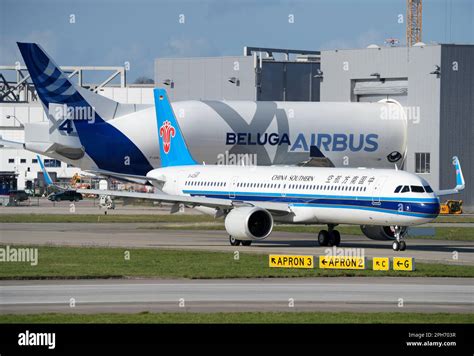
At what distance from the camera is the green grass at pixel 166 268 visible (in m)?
33.8

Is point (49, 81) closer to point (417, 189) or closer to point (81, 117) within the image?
point (81, 117)

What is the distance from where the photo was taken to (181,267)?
1420 inches

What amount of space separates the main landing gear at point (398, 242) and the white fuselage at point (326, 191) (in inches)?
31.7

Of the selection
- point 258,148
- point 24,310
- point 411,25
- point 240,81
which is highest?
point 411,25

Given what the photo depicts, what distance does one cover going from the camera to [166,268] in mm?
35500

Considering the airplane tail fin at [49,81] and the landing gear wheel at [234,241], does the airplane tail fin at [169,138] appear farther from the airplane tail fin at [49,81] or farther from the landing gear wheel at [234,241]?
the airplane tail fin at [49,81]

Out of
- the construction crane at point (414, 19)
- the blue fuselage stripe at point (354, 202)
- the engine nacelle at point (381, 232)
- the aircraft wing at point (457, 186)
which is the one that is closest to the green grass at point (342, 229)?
the aircraft wing at point (457, 186)

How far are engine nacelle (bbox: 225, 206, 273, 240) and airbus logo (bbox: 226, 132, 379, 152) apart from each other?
32.9 m

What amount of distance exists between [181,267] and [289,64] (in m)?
67.3

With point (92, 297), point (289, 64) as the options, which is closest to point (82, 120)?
point (289, 64)

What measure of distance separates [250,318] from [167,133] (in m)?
33.7
